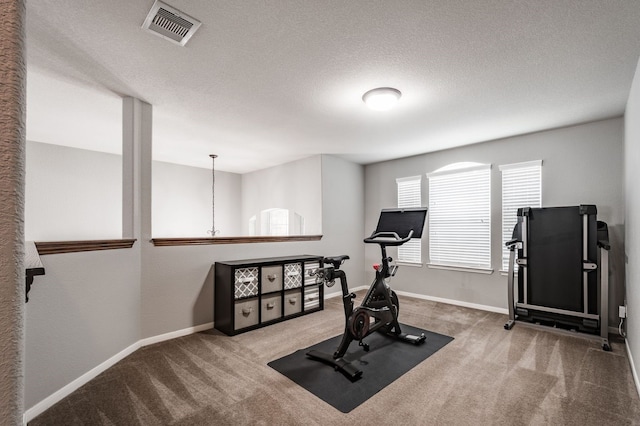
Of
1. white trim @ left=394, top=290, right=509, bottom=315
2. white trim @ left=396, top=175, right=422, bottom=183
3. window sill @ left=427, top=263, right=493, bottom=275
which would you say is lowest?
white trim @ left=394, top=290, right=509, bottom=315

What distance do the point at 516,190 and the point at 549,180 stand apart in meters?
0.39

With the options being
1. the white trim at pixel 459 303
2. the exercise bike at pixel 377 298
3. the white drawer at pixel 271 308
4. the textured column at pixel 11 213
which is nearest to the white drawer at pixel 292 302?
the white drawer at pixel 271 308

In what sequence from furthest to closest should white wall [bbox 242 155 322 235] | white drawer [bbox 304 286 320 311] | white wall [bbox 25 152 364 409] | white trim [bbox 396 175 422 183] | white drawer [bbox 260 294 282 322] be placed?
white wall [bbox 242 155 322 235]
white trim [bbox 396 175 422 183]
white drawer [bbox 304 286 320 311]
white drawer [bbox 260 294 282 322]
white wall [bbox 25 152 364 409]

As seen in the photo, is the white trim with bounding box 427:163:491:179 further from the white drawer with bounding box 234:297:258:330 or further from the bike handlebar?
the white drawer with bounding box 234:297:258:330

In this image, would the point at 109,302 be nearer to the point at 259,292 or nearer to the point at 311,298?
the point at 259,292

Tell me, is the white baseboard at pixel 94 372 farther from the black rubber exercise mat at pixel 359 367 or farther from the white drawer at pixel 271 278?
the black rubber exercise mat at pixel 359 367

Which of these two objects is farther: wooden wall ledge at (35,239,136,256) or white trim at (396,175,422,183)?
white trim at (396,175,422,183)

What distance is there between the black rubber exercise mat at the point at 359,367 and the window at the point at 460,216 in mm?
1739

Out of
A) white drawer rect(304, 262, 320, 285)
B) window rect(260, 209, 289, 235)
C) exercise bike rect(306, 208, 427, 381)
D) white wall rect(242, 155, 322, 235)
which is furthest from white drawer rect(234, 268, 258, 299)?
window rect(260, 209, 289, 235)

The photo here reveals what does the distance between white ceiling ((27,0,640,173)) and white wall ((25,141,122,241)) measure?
67 cm

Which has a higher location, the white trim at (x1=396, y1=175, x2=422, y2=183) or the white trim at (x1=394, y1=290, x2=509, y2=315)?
the white trim at (x1=396, y1=175, x2=422, y2=183)

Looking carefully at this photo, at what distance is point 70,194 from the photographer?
4.87m

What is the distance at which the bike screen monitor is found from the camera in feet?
10.8

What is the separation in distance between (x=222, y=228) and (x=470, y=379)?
6.04m
